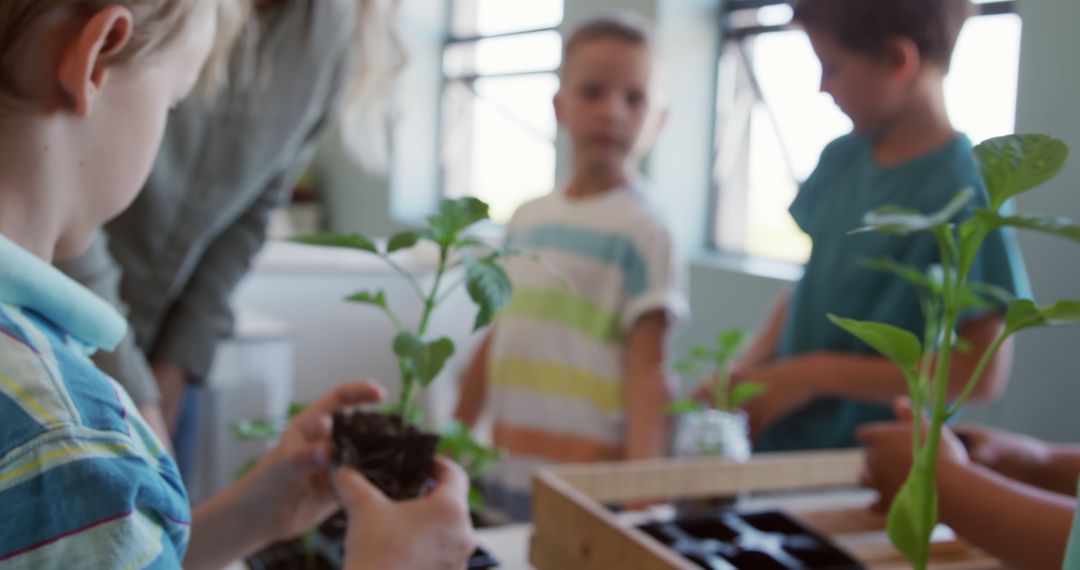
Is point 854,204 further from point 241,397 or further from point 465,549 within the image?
point 241,397

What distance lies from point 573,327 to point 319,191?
18.6ft

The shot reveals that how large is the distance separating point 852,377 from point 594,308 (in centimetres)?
48

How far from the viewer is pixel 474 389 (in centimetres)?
182

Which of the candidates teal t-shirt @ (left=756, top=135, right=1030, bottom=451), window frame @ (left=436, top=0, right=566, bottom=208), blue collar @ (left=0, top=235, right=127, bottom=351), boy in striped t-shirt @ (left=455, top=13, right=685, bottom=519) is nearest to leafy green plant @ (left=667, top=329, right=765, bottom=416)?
teal t-shirt @ (left=756, top=135, right=1030, bottom=451)

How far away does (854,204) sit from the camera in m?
1.25

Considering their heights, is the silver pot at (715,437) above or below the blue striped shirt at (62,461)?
below

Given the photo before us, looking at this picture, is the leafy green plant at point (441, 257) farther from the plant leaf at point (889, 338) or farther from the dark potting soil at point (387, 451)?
the plant leaf at point (889, 338)

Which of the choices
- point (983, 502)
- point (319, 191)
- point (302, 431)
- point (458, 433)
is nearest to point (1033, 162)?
point (983, 502)

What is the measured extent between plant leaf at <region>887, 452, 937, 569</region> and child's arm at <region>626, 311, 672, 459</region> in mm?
941

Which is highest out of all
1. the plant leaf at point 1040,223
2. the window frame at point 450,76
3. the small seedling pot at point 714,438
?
the window frame at point 450,76

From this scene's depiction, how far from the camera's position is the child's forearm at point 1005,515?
73 cm

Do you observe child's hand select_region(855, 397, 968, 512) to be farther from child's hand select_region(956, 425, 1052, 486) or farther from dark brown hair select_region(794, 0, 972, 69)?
dark brown hair select_region(794, 0, 972, 69)

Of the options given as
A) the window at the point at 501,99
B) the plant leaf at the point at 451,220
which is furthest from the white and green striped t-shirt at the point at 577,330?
the window at the point at 501,99

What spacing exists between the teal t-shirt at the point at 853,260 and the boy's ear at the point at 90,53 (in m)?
0.79
